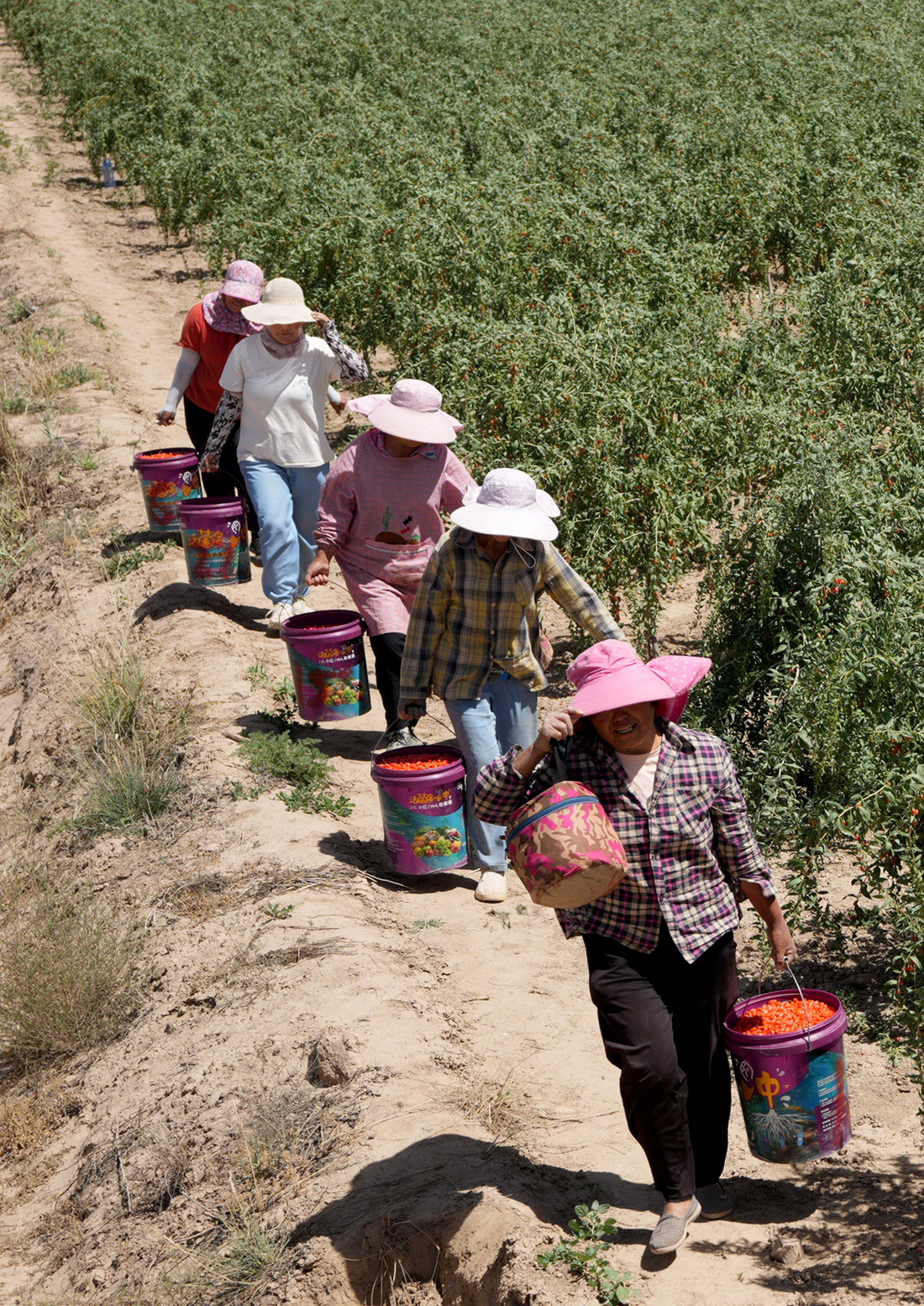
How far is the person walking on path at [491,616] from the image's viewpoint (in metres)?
4.73

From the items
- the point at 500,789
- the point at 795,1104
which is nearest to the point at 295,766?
the point at 500,789

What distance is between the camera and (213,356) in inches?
318

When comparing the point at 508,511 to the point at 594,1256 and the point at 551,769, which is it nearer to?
the point at 551,769

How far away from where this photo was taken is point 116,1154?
4680 mm

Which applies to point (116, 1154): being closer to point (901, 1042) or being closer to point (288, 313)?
A: point (901, 1042)

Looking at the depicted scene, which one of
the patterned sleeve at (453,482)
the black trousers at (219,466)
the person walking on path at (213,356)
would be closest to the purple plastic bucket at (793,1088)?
the patterned sleeve at (453,482)

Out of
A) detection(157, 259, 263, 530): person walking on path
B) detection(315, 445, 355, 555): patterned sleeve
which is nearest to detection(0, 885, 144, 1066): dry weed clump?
detection(315, 445, 355, 555): patterned sleeve

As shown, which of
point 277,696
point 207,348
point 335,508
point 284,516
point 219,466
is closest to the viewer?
point 335,508

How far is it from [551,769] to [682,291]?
5.66m

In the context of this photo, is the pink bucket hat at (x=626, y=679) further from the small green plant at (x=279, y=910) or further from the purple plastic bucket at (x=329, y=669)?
the purple plastic bucket at (x=329, y=669)

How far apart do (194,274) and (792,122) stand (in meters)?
6.82

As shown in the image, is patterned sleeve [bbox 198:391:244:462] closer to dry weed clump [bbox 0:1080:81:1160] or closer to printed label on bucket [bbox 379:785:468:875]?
printed label on bucket [bbox 379:785:468:875]

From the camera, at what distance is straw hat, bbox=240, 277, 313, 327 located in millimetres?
6859

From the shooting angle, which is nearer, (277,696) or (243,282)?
(277,696)
